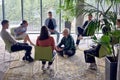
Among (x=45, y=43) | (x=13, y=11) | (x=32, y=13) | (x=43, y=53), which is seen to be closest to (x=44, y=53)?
(x=43, y=53)

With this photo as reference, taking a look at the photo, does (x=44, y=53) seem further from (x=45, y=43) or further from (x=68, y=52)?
(x=68, y=52)

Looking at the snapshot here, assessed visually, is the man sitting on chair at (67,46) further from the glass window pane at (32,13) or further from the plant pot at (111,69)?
the glass window pane at (32,13)

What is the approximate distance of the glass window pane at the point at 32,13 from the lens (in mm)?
10984

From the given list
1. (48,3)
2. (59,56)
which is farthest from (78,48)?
(48,3)

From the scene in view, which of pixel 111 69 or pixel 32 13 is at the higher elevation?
pixel 32 13

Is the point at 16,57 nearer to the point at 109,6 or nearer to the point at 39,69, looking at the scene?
the point at 39,69

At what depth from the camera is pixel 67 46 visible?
22.9 feet

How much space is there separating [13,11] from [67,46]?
4855 millimetres

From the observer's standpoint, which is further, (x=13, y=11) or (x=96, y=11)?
(x=13, y=11)

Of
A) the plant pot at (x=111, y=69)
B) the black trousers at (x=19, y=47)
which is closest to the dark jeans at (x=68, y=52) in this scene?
the black trousers at (x=19, y=47)

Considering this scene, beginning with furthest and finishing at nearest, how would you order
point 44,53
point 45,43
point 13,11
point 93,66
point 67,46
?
1. point 13,11
2. point 67,46
3. point 93,66
4. point 45,43
5. point 44,53

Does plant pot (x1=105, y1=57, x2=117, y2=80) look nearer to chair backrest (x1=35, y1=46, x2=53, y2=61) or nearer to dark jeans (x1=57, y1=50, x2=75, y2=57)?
chair backrest (x1=35, y1=46, x2=53, y2=61)

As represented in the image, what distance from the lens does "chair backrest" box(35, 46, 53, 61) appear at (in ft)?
17.7

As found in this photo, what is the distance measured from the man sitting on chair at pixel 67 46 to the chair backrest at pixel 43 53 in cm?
152
